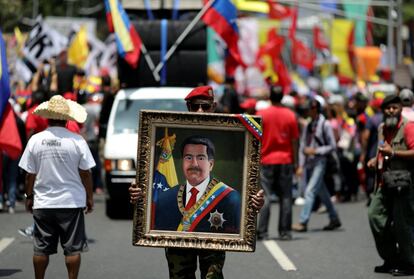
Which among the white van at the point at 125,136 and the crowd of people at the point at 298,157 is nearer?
the crowd of people at the point at 298,157

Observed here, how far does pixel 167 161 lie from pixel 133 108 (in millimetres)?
9990

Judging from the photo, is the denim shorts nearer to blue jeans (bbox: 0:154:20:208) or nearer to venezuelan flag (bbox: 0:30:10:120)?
venezuelan flag (bbox: 0:30:10:120)

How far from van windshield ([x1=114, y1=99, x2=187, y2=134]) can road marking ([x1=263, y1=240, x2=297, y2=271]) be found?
11.8 feet

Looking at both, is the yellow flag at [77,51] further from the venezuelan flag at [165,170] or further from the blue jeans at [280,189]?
the venezuelan flag at [165,170]

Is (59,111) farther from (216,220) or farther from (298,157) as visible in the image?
(298,157)

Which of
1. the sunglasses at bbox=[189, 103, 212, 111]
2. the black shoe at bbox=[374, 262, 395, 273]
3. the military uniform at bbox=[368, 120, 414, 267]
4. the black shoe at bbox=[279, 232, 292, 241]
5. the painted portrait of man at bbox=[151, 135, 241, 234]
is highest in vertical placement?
the sunglasses at bbox=[189, 103, 212, 111]

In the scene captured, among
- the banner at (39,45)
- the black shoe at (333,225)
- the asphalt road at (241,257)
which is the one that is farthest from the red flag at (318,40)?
the black shoe at (333,225)

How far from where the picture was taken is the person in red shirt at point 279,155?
47.9 ft

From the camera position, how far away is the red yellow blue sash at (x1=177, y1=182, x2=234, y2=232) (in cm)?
779

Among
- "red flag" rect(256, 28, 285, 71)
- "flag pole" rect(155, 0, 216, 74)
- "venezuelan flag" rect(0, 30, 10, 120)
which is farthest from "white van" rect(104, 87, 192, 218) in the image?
"red flag" rect(256, 28, 285, 71)

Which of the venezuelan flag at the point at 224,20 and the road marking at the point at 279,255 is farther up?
the venezuelan flag at the point at 224,20

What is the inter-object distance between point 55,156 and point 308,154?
7.41 m

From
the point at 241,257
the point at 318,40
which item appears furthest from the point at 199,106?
the point at 318,40

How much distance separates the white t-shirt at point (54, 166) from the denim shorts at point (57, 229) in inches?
2.4
